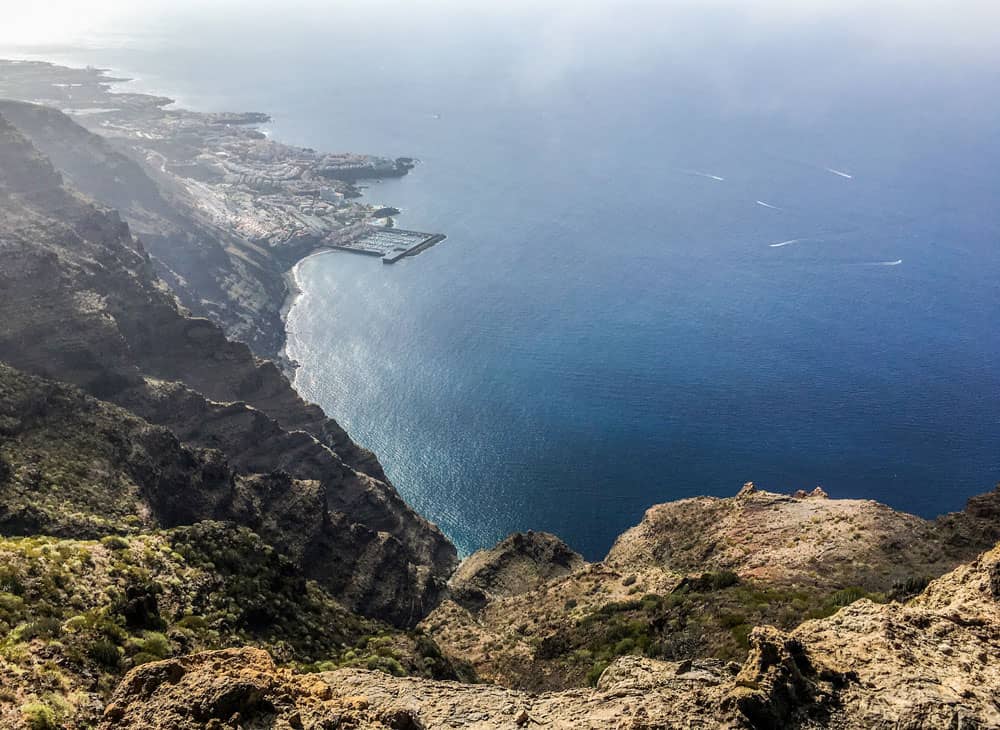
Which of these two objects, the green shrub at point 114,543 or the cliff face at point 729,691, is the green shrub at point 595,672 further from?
the green shrub at point 114,543

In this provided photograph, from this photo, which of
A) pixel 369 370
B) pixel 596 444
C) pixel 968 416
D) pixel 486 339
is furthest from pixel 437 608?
pixel 968 416

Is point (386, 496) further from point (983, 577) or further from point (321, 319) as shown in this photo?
point (321, 319)

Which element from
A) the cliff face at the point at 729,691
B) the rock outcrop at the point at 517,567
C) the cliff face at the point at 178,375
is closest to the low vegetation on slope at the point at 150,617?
the cliff face at the point at 729,691

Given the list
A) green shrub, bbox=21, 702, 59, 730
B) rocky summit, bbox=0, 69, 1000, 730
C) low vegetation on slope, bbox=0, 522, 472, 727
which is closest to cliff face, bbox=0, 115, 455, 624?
rocky summit, bbox=0, 69, 1000, 730

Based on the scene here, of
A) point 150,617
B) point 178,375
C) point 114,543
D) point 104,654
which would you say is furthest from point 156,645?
point 178,375

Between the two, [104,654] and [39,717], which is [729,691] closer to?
[39,717]

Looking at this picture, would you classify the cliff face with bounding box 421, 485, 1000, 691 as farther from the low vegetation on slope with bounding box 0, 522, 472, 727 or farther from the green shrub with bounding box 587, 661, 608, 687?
the low vegetation on slope with bounding box 0, 522, 472, 727
